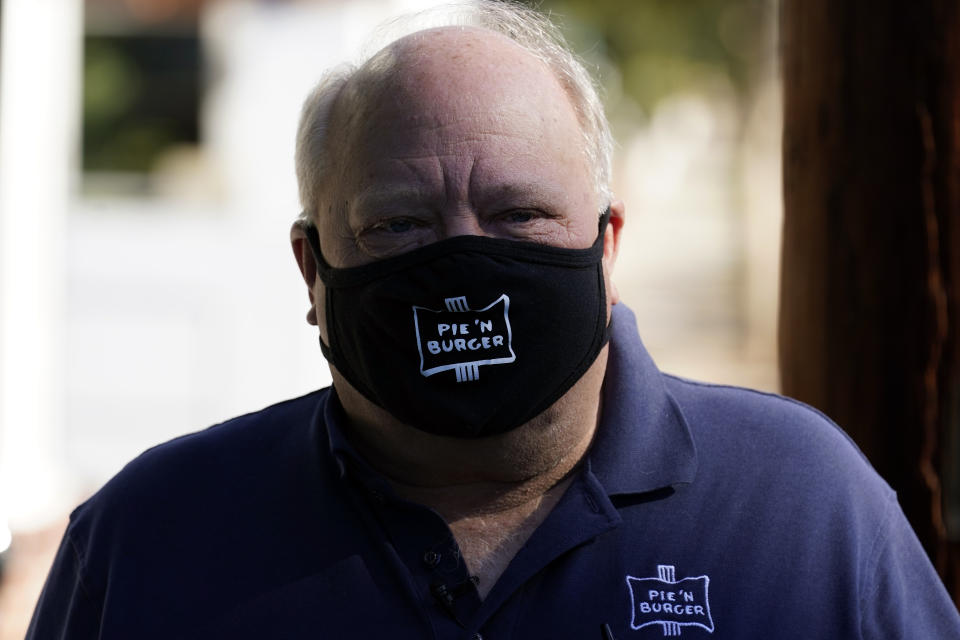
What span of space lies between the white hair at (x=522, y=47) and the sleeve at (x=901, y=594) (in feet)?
2.58

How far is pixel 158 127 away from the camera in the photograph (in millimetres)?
7898

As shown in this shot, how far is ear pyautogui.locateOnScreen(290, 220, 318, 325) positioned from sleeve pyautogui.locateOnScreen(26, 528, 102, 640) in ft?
2.06

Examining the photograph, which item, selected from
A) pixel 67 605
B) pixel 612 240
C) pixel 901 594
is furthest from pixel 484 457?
pixel 67 605

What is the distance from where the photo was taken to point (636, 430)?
2195 millimetres

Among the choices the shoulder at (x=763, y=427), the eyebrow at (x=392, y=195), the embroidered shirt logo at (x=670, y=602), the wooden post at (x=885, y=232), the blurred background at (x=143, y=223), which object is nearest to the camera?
the embroidered shirt logo at (x=670, y=602)

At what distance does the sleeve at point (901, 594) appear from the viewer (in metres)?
2.01

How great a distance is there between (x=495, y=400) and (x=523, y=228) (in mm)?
309

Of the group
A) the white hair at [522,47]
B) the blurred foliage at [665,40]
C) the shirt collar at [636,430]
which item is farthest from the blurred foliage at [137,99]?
the blurred foliage at [665,40]

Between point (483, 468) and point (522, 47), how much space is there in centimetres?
79

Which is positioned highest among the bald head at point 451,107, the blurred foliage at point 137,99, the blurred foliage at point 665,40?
the blurred foliage at point 665,40

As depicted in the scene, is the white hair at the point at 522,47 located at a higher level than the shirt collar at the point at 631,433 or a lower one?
higher

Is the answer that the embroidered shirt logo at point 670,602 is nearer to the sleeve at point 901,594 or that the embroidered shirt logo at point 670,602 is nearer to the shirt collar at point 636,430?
the shirt collar at point 636,430

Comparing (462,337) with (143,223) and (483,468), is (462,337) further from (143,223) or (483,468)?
(143,223)

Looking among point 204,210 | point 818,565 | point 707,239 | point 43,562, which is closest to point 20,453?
point 204,210
